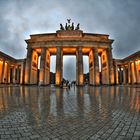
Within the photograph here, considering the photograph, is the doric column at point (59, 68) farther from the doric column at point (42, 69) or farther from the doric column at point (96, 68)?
the doric column at point (96, 68)

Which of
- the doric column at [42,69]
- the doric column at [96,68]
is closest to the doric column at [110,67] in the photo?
the doric column at [96,68]

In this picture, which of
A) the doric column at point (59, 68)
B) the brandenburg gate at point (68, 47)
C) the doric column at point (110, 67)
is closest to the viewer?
the doric column at point (59, 68)

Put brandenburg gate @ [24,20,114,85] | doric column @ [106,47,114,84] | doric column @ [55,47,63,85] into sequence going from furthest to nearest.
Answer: doric column @ [106,47,114,84], brandenburg gate @ [24,20,114,85], doric column @ [55,47,63,85]

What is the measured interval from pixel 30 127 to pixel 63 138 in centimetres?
127

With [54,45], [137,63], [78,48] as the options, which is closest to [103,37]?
[78,48]

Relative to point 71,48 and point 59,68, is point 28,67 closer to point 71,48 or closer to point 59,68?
point 59,68

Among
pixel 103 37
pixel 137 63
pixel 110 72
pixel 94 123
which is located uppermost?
pixel 103 37

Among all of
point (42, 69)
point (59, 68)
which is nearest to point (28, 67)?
point (42, 69)

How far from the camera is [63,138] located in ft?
10.9

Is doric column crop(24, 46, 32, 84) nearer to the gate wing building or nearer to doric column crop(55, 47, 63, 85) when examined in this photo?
the gate wing building

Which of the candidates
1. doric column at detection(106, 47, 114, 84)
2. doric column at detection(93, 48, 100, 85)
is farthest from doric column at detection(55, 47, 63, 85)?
doric column at detection(106, 47, 114, 84)

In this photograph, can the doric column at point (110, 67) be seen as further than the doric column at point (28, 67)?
No

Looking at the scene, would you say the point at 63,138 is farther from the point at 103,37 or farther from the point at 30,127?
the point at 103,37

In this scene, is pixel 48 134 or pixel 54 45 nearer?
pixel 48 134
